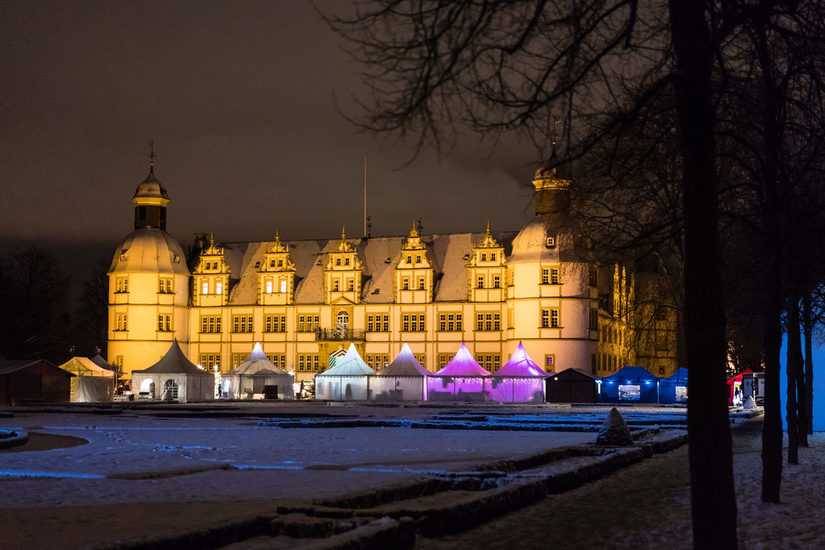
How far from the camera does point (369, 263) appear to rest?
83688 millimetres

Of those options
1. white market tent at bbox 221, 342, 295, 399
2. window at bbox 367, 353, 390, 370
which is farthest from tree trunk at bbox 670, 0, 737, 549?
window at bbox 367, 353, 390, 370

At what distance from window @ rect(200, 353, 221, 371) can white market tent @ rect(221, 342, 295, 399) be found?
50.2 ft

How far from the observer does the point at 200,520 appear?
989cm

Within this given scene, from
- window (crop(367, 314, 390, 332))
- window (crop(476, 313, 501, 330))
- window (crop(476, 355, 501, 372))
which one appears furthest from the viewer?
window (crop(367, 314, 390, 332))

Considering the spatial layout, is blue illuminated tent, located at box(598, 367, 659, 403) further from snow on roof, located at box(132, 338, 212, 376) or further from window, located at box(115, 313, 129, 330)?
window, located at box(115, 313, 129, 330)

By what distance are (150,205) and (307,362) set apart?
1775 cm

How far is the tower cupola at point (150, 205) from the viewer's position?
3374 inches

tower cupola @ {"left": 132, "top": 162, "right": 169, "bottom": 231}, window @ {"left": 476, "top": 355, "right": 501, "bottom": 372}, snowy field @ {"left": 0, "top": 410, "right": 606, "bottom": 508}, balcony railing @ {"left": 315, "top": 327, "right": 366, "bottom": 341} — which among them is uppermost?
tower cupola @ {"left": 132, "top": 162, "right": 169, "bottom": 231}

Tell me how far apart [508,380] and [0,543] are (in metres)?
56.7

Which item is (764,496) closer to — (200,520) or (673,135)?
(673,135)

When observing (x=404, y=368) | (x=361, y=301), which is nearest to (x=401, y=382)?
(x=404, y=368)

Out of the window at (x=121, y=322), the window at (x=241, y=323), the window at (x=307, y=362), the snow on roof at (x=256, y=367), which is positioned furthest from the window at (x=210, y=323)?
the snow on roof at (x=256, y=367)

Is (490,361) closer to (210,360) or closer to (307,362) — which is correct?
(307,362)

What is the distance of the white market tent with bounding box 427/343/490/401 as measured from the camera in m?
64.4
